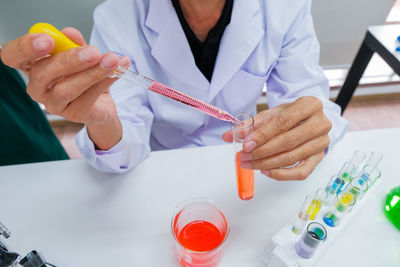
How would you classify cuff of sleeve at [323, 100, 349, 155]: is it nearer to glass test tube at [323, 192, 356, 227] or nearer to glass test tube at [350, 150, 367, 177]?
glass test tube at [350, 150, 367, 177]

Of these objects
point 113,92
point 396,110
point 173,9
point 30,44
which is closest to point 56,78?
point 30,44

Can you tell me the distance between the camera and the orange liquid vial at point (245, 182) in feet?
2.18

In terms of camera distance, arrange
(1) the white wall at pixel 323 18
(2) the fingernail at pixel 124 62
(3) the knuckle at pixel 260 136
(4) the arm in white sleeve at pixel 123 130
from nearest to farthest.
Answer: (2) the fingernail at pixel 124 62, (3) the knuckle at pixel 260 136, (4) the arm in white sleeve at pixel 123 130, (1) the white wall at pixel 323 18

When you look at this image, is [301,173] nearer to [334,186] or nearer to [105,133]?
[334,186]

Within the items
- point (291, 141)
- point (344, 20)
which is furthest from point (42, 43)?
point (344, 20)

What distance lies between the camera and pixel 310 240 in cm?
52

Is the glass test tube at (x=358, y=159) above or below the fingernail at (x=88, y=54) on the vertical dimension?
below

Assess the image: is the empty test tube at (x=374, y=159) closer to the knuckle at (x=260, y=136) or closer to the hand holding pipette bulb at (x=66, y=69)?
the knuckle at (x=260, y=136)

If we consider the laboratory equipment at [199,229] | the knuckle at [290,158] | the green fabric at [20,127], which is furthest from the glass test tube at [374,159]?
the green fabric at [20,127]

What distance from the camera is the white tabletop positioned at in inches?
24.4

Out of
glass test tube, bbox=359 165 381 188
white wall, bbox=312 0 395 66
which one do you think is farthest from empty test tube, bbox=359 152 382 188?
white wall, bbox=312 0 395 66

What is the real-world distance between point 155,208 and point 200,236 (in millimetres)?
144

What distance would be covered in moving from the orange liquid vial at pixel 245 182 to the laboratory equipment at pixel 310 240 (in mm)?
157

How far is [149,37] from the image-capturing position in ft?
2.86
